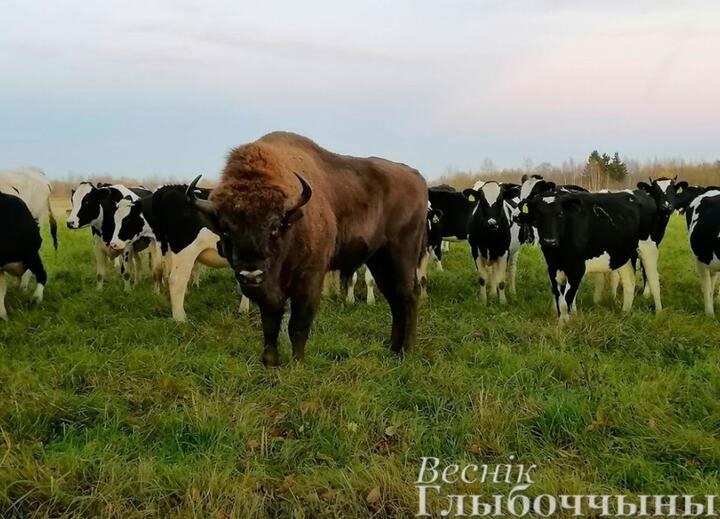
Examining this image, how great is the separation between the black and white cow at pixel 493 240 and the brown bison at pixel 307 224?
3.35 metres

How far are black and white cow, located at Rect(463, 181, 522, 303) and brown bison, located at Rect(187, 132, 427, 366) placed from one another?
3350 mm

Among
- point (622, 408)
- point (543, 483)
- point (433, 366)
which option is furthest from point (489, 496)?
point (433, 366)

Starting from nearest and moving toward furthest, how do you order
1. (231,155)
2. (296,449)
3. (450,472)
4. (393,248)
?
(450,472)
(296,449)
(231,155)
(393,248)

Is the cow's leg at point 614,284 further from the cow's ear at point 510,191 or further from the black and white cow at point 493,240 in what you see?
the cow's ear at point 510,191

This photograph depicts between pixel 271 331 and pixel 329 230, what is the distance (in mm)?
1026

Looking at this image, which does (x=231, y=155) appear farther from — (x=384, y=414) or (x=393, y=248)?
(x=384, y=414)

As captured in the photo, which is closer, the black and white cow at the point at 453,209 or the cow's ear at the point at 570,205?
the cow's ear at the point at 570,205

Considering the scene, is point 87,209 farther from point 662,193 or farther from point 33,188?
point 662,193

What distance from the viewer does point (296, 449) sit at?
4.17 m

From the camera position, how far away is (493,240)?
10492 millimetres

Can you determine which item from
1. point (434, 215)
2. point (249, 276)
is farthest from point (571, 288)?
point (249, 276)

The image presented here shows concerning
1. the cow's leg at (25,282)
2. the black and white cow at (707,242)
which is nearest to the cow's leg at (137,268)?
the cow's leg at (25,282)

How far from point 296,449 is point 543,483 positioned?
1494mm

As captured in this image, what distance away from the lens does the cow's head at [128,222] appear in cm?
1045
